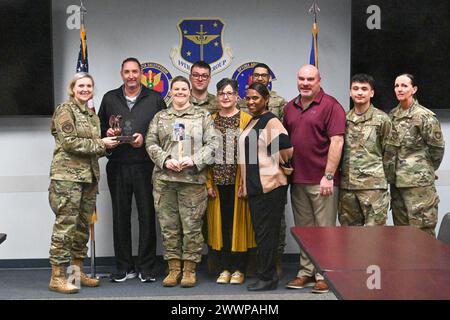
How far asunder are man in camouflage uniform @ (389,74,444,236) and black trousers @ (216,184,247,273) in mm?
1212

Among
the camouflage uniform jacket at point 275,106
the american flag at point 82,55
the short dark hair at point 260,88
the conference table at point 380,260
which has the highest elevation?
the american flag at point 82,55

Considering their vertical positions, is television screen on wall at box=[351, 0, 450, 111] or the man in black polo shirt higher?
television screen on wall at box=[351, 0, 450, 111]

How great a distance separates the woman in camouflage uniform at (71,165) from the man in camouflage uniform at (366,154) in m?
1.64

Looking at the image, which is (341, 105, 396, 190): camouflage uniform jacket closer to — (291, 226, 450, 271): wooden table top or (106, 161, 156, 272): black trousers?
(291, 226, 450, 271): wooden table top

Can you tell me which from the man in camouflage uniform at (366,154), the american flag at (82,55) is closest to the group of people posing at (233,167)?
the man in camouflage uniform at (366,154)

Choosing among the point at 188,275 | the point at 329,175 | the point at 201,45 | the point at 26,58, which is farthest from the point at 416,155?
the point at 26,58

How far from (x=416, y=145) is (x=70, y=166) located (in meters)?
2.43

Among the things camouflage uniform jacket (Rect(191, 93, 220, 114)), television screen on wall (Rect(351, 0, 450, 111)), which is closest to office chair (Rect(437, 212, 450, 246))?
camouflage uniform jacket (Rect(191, 93, 220, 114))

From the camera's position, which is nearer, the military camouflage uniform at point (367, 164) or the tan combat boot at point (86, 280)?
the military camouflage uniform at point (367, 164)

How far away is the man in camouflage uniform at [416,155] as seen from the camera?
5.25 meters

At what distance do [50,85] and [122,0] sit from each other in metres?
0.90

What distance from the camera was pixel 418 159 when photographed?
5297mm

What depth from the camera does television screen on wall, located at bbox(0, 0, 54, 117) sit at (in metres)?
5.75

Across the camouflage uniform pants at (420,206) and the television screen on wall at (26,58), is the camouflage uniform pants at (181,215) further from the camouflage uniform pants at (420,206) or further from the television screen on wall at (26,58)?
the camouflage uniform pants at (420,206)
